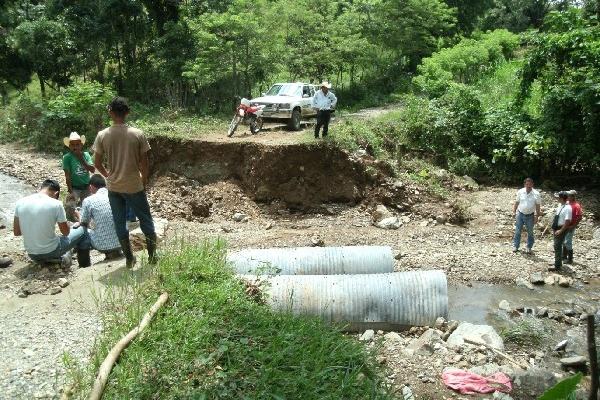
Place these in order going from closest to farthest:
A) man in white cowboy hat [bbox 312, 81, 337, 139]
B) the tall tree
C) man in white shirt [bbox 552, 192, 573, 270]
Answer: man in white shirt [bbox 552, 192, 573, 270] → man in white cowboy hat [bbox 312, 81, 337, 139] → the tall tree

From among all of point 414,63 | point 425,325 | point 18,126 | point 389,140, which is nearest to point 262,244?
point 425,325

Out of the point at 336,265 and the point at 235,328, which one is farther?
the point at 336,265

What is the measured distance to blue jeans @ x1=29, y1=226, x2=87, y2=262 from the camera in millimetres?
6456

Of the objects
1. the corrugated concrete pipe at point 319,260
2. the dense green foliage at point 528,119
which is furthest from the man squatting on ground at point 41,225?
the dense green foliage at point 528,119

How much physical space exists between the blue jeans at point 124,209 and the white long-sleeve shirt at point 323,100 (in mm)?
7596

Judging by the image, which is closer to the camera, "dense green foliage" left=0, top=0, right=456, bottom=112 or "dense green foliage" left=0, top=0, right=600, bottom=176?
"dense green foliage" left=0, top=0, right=600, bottom=176

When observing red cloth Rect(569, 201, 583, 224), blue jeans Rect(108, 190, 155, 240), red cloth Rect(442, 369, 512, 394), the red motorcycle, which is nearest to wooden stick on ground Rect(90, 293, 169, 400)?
blue jeans Rect(108, 190, 155, 240)

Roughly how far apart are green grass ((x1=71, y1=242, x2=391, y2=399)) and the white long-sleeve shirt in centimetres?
804

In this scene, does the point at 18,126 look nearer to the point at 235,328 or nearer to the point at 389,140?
the point at 389,140

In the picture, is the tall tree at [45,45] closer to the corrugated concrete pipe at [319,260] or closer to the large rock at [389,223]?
the large rock at [389,223]

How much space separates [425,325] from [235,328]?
298cm

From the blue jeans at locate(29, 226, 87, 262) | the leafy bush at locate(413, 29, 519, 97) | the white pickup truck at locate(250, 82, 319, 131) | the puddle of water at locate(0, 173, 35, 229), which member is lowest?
the puddle of water at locate(0, 173, 35, 229)

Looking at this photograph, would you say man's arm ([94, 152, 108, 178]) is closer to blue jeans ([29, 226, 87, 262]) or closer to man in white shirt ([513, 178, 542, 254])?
blue jeans ([29, 226, 87, 262])

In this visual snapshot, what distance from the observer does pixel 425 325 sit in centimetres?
666
